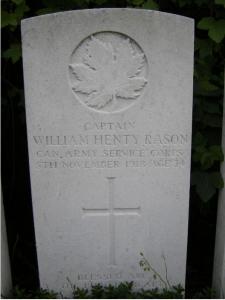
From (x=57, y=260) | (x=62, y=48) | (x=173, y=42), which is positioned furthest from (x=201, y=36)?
(x=57, y=260)

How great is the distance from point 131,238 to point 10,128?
160 centimetres

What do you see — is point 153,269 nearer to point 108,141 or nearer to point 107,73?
point 108,141

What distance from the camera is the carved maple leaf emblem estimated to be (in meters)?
2.46

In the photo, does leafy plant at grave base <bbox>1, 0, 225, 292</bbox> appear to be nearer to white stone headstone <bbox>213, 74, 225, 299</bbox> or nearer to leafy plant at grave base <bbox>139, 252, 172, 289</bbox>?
white stone headstone <bbox>213, 74, 225, 299</bbox>

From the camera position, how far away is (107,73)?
250cm

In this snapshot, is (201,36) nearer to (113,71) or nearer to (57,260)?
(113,71)

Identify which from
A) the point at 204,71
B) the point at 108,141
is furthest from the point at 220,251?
the point at 204,71

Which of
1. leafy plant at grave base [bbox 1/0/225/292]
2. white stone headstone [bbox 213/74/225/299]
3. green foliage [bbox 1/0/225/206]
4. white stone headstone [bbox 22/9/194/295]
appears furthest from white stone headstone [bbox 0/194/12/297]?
white stone headstone [bbox 213/74/225/299]

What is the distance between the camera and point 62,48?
2441 millimetres

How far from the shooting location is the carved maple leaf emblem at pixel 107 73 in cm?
246

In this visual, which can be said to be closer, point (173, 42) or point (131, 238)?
point (173, 42)

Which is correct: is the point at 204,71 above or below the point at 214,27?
below

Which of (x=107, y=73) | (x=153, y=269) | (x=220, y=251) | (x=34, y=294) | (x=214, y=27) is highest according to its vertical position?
(x=214, y=27)

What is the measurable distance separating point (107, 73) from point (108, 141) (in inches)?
15.8
